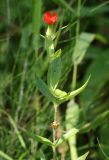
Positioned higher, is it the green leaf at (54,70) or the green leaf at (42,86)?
the green leaf at (54,70)

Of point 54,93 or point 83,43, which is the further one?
point 83,43

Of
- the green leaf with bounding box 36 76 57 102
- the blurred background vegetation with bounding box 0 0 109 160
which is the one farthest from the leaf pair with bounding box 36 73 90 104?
the blurred background vegetation with bounding box 0 0 109 160

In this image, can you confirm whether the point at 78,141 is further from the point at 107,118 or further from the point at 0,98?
the point at 0,98

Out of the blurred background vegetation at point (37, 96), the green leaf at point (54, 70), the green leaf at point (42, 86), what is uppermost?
the green leaf at point (54, 70)

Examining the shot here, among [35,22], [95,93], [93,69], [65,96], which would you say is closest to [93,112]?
[95,93]

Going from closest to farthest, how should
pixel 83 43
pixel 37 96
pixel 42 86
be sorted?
1. pixel 42 86
2. pixel 37 96
3. pixel 83 43

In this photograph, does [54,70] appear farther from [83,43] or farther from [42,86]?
[83,43]

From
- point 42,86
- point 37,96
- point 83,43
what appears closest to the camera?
point 42,86

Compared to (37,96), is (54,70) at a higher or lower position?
higher

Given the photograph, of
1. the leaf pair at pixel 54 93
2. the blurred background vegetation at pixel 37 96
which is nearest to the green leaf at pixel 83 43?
the blurred background vegetation at pixel 37 96

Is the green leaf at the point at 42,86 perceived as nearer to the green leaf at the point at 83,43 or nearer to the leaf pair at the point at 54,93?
the leaf pair at the point at 54,93

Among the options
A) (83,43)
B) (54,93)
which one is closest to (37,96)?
(83,43)

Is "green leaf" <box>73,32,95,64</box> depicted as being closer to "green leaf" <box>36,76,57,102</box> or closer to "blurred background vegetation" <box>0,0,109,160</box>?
"blurred background vegetation" <box>0,0,109,160</box>

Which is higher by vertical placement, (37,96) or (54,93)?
(54,93)
